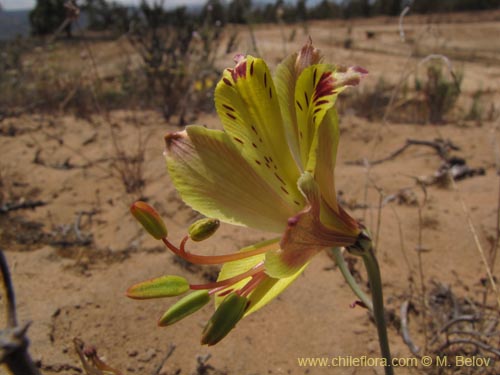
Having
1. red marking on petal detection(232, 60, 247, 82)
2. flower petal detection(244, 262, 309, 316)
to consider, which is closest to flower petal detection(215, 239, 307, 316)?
flower petal detection(244, 262, 309, 316)

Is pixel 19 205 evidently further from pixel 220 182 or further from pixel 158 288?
pixel 158 288

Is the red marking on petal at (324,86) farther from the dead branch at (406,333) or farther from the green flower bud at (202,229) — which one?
the dead branch at (406,333)

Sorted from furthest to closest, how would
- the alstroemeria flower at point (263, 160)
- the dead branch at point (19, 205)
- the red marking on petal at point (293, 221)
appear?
the dead branch at point (19, 205), the alstroemeria flower at point (263, 160), the red marking on petal at point (293, 221)

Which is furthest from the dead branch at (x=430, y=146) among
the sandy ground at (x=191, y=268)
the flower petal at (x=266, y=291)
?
the flower petal at (x=266, y=291)

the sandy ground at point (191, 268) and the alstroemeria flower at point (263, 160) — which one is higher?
the alstroemeria flower at point (263, 160)

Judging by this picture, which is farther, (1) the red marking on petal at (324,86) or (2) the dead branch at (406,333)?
(2) the dead branch at (406,333)
